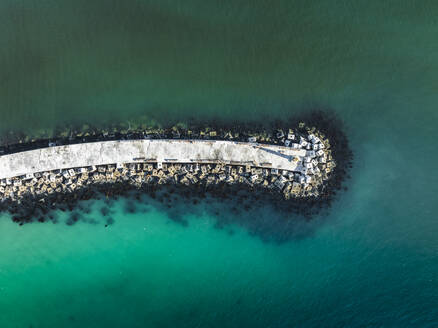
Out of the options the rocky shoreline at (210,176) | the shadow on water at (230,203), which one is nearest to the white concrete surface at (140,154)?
the rocky shoreline at (210,176)

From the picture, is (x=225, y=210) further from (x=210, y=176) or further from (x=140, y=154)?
(x=140, y=154)

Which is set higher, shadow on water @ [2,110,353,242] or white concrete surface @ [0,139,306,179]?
white concrete surface @ [0,139,306,179]

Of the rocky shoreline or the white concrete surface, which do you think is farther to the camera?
the rocky shoreline

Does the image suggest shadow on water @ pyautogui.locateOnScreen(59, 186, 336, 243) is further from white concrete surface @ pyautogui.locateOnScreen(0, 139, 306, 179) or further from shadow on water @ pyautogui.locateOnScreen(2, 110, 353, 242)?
white concrete surface @ pyautogui.locateOnScreen(0, 139, 306, 179)

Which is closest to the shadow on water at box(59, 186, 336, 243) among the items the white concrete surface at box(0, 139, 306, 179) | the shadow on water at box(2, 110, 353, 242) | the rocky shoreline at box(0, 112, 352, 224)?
the shadow on water at box(2, 110, 353, 242)

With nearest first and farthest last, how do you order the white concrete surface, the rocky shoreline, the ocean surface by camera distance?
the white concrete surface
the rocky shoreline
the ocean surface

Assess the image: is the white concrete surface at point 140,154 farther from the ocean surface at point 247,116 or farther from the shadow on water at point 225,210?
the shadow on water at point 225,210
